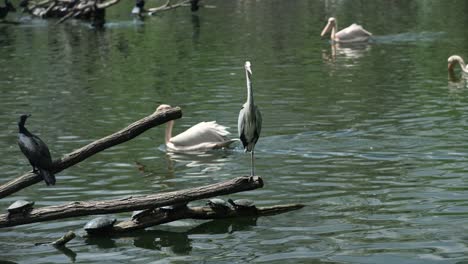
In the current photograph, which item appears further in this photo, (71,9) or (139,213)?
(71,9)

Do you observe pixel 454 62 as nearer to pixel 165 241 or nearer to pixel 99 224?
pixel 165 241

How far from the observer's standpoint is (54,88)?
26203 millimetres

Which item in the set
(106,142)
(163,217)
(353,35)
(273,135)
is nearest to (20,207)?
(106,142)

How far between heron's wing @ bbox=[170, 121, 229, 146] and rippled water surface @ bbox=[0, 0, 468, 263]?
26cm

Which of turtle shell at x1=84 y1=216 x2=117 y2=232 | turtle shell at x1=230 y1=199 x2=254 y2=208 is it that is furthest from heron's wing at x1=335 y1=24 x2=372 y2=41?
→ turtle shell at x1=84 y1=216 x2=117 y2=232

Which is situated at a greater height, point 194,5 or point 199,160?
point 199,160

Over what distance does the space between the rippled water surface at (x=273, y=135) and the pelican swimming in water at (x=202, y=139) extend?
0.62ft

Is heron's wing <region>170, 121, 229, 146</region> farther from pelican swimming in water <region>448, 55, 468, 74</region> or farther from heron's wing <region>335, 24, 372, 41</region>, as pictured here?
heron's wing <region>335, 24, 372, 41</region>

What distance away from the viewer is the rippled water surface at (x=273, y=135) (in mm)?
11594

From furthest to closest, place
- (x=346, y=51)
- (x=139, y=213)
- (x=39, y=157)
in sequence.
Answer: (x=346, y=51) → (x=139, y=213) → (x=39, y=157)

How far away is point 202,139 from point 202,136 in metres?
0.05

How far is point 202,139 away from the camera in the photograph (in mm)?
17500

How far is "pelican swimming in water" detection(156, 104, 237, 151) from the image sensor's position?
17.4m

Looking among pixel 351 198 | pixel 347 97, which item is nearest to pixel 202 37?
pixel 347 97
